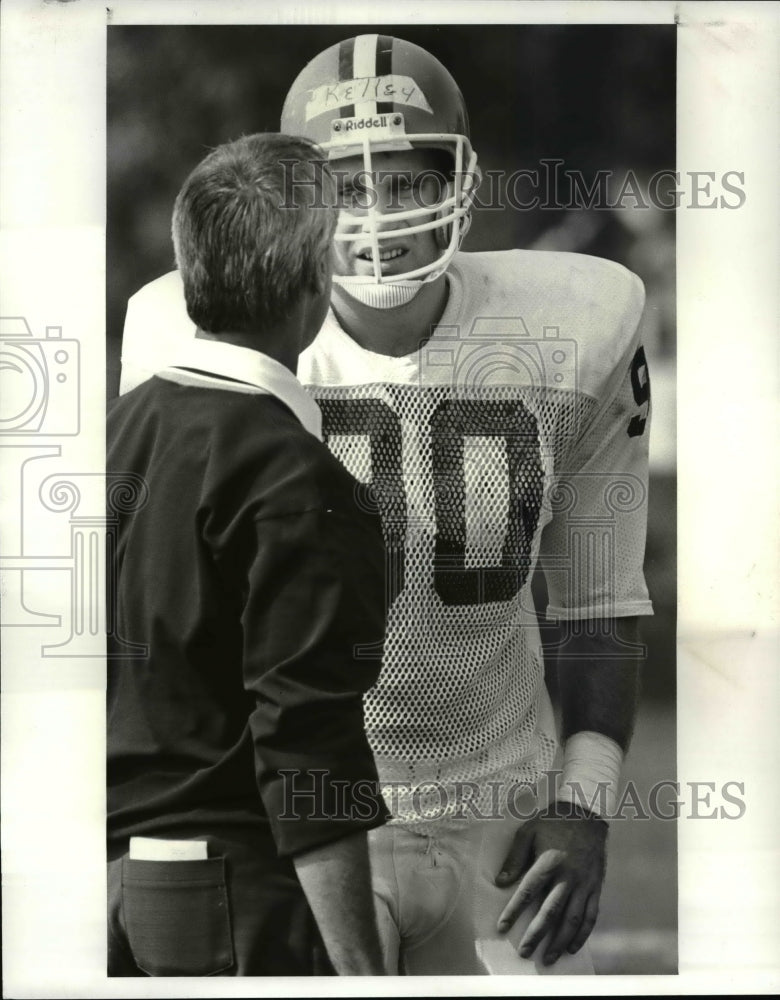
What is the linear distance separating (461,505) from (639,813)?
0.56 metres

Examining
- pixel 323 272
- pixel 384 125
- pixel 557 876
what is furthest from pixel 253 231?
pixel 557 876

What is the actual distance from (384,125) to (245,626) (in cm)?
76

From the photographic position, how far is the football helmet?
1.67 m

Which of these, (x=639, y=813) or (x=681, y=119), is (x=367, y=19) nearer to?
(x=681, y=119)

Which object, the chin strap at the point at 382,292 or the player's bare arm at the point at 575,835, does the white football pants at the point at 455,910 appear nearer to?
the player's bare arm at the point at 575,835

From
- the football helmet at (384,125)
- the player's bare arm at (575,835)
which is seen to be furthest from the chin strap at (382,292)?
the player's bare arm at (575,835)

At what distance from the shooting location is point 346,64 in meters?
1.69

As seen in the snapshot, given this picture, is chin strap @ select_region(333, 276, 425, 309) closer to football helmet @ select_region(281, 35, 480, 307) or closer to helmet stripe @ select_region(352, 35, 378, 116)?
football helmet @ select_region(281, 35, 480, 307)

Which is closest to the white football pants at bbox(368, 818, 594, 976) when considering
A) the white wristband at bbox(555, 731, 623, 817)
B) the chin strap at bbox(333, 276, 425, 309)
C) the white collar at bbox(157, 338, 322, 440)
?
the white wristband at bbox(555, 731, 623, 817)

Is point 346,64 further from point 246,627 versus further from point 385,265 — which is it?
point 246,627

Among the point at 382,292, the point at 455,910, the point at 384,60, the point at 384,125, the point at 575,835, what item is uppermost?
the point at 384,60

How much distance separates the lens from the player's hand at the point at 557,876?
68.4 inches

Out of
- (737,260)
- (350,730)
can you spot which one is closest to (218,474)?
(350,730)

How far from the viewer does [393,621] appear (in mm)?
1688
